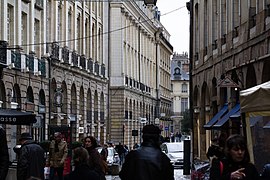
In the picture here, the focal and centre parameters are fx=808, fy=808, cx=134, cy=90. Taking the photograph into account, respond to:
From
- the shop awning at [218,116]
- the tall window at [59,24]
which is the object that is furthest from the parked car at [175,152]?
the tall window at [59,24]

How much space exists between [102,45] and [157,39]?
38511 mm

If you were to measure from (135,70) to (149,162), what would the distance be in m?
79.9

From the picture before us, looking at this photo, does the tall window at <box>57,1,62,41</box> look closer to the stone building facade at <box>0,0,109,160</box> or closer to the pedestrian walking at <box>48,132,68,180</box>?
the stone building facade at <box>0,0,109,160</box>

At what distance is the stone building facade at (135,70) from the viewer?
7788 centimetres

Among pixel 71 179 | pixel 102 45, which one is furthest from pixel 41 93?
pixel 71 179

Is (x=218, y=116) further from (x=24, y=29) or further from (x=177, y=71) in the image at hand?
(x=177, y=71)

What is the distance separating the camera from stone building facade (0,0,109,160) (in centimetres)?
4009

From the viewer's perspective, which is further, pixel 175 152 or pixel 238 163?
pixel 175 152

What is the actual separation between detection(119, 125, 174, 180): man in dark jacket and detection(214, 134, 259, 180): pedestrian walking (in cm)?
168

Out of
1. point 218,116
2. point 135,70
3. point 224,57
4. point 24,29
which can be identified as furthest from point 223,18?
point 135,70

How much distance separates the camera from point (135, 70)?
8944 centimetres

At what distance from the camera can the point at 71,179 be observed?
974cm

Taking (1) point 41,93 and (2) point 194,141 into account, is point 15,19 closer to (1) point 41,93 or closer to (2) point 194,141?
(1) point 41,93

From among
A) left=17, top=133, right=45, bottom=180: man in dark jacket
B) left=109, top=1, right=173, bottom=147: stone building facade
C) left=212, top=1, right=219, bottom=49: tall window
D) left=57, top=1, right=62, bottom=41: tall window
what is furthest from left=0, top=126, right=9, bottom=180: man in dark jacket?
left=109, top=1, right=173, bottom=147: stone building facade
